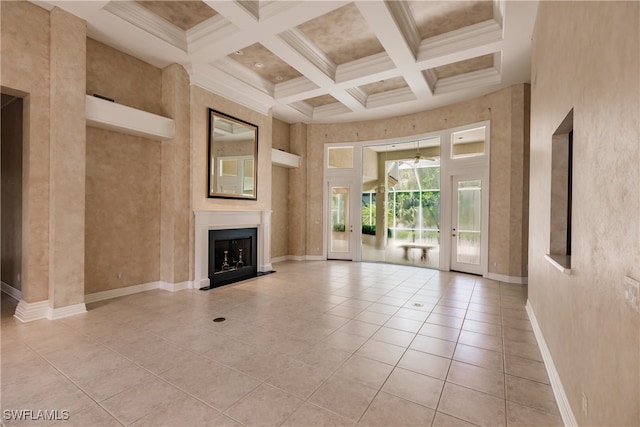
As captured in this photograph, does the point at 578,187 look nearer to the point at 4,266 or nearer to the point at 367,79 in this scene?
the point at 367,79

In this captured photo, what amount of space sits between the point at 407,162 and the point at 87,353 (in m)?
10.3

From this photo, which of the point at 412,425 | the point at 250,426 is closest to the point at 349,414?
the point at 412,425

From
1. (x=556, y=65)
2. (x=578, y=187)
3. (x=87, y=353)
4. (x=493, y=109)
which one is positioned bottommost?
(x=87, y=353)

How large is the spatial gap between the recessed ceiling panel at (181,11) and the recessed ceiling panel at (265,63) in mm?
924

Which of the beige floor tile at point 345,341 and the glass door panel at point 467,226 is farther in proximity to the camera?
the glass door panel at point 467,226

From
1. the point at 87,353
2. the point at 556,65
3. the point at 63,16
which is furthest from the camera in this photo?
the point at 63,16

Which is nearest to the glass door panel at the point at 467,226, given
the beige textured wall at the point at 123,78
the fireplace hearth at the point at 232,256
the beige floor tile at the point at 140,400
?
the fireplace hearth at the point at 232,256

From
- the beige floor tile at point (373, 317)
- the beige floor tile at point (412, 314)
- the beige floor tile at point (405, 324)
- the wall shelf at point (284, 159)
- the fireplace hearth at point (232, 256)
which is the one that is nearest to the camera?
the beige floor tile at point (405, 324)

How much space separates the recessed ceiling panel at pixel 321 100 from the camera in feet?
24.2

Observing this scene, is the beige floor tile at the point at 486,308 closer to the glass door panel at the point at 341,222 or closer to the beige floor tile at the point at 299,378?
the beige floor tile at the point at 299,378

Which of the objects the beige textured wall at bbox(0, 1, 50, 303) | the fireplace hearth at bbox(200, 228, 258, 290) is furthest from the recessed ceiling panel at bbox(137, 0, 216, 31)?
the fireplace hearth at bbox(200, 228, 258, 290)

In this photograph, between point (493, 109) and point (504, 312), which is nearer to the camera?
point (504, 312)

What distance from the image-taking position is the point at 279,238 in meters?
8.55

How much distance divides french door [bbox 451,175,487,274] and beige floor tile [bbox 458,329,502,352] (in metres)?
3.56
